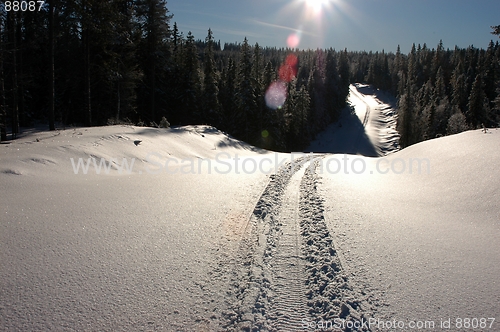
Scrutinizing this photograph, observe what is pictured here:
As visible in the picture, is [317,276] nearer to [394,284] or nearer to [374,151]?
[394,284]

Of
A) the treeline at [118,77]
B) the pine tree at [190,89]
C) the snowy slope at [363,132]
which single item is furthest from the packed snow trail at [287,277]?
the snowy slope at [363,132]

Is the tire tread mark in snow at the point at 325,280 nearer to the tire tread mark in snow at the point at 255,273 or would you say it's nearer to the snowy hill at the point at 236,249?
the snowy hill at the point at 236,249

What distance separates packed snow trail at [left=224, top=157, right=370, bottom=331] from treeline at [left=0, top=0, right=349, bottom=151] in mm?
13067

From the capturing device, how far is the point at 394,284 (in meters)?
3.53

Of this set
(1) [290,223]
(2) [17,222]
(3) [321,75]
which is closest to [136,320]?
(2) [17,222]

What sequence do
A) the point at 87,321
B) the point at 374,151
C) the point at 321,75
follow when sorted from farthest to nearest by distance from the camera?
the point at 321,75
the point at 374,151
the point at 87,321

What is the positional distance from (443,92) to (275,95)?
192 ft

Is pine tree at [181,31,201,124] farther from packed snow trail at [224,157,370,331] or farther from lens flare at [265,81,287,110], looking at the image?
packed snow trail at [224,157,370,331]

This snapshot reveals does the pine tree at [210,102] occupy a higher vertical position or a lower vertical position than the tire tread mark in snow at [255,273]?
higher

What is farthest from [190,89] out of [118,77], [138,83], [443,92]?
[443,92]

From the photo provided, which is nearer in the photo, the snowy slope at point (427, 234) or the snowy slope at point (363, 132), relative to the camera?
the snowy slope at point (427, 234)

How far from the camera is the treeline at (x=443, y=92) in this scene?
46719 millimetres

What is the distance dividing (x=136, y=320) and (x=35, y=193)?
13.7 ft

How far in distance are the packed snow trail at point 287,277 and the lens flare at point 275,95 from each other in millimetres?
32707
